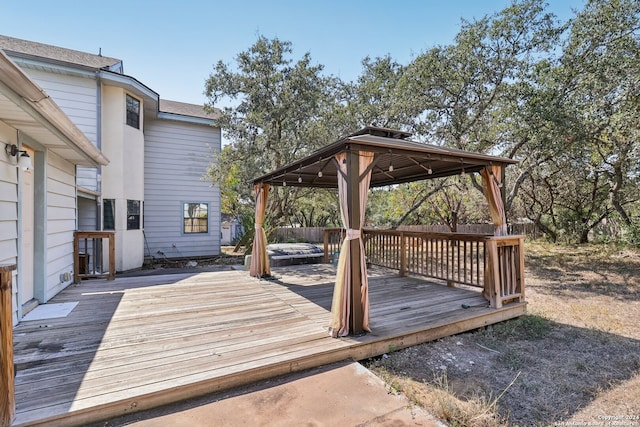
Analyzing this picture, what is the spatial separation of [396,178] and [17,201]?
21.6 ft

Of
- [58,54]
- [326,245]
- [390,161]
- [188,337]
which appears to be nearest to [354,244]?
[188,337]

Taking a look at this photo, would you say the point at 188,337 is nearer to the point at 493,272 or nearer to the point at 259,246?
the point at 259,246

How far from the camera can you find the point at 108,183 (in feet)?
26.3

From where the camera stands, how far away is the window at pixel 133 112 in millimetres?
8436

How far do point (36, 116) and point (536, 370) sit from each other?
5.99 m

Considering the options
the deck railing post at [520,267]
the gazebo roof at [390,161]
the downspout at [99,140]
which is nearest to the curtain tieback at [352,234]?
the gazebo roof at [390,161]

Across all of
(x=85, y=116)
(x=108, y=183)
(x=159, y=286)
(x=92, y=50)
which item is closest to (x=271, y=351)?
(x=159, y=286)

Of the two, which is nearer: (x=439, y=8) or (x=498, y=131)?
(x=439, y=8)

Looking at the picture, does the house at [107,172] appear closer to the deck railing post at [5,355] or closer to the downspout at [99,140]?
the downspout at [99,140]

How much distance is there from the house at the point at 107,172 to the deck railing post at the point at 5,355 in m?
1.58

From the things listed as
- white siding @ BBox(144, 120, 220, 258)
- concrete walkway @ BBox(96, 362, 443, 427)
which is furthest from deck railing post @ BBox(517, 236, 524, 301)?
white siding @ BBox(144, 120, 220, 258)

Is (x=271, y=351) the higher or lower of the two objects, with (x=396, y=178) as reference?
lower

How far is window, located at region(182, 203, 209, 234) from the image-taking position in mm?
10312

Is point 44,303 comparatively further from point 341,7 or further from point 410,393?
point 341,7
